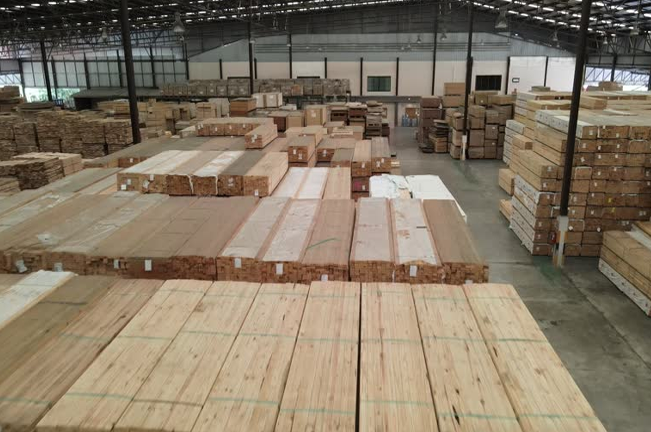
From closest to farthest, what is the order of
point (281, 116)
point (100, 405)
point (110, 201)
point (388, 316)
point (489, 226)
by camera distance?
point (100, 405) < point (388, 316) < point (110, 201) < point (489, 226) < point (281, 116)

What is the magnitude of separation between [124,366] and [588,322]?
7101 mm

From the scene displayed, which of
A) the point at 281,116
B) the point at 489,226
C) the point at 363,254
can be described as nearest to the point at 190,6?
the point at 281,116

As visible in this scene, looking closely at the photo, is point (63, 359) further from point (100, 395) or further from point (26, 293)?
point (26, 293)

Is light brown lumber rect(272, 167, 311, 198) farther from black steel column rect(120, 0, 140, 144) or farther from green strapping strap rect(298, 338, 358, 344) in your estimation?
black steel column rect(120, 0, 140, 144)

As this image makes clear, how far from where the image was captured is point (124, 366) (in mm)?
Result: 2842

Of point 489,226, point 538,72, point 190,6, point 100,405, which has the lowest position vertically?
point 489,226

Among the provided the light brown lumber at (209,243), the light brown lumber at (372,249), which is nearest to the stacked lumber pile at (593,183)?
the light brown lumber at (372,249)

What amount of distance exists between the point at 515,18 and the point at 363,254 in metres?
31.3

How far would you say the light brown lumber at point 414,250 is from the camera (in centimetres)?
434

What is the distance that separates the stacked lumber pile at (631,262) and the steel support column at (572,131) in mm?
731

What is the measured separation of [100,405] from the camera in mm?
Result: 2525

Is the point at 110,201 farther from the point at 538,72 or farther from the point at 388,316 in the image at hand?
the point at 538,72

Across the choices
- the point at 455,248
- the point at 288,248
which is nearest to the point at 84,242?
the point at 288,248

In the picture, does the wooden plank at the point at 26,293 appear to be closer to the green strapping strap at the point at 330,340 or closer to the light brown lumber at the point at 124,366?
the light brown lumber at the point at 124,366
